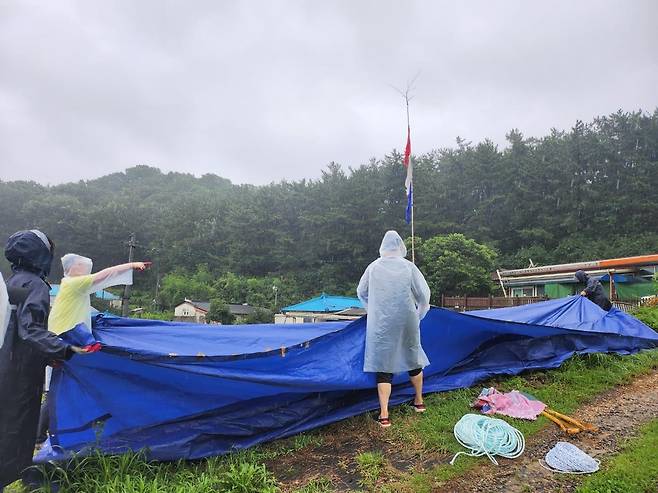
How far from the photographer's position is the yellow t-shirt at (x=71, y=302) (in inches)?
83.7

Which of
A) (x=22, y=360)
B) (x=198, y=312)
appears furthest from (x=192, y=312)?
(x=22, y=360)

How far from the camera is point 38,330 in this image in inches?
74.2

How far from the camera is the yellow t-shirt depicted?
6.97 feet

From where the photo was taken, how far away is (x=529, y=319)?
4.48 m

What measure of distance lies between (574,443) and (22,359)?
10.2ft

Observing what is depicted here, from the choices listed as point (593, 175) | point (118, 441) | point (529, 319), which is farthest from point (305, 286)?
point (118, 441)

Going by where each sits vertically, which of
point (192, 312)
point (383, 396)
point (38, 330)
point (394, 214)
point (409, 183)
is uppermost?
→ point (394, 214)

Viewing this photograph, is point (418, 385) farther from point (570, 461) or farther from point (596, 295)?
point (596, 295)

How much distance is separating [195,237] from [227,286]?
12.9 meters

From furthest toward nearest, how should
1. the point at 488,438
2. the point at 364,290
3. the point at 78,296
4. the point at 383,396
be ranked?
the point at 364,290
the point at 383,396
the point at 488,438
the point at 78,296

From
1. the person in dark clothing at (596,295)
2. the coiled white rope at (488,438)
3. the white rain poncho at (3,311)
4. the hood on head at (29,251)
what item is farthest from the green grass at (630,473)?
the person in dark clothing at (596,295)

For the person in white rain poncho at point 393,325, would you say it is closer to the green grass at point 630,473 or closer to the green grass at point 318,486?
the green grass at point 318,486

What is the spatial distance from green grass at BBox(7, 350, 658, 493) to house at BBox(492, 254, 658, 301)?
11695mm

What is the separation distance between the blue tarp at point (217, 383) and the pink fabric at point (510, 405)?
39 centimetres
